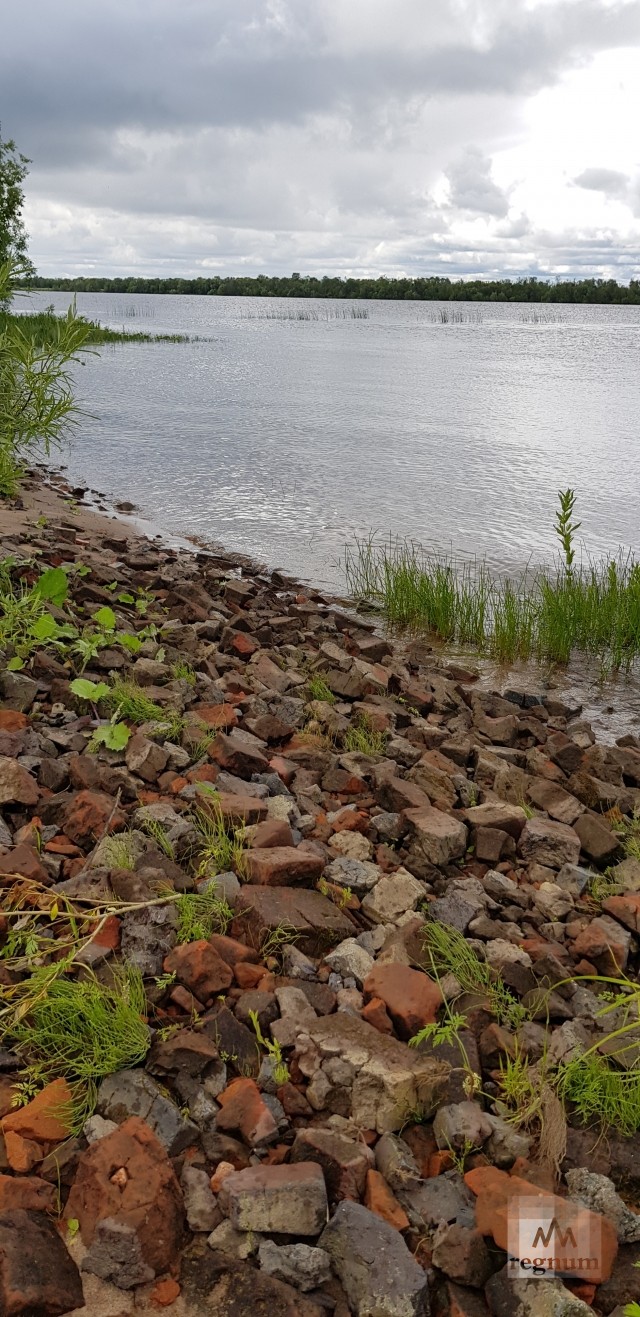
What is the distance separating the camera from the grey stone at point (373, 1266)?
8.39 feet

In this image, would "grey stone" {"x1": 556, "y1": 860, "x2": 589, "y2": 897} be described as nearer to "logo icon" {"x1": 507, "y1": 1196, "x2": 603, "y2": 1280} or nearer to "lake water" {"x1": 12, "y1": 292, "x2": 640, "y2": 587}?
"logo icon" {"x1": 507, "y1": 1196, "x2": 603, "y2": 1280}

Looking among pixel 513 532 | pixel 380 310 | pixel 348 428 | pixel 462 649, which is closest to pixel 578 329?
pixel 380 310

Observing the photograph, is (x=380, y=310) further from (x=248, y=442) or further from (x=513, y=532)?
(x=513, y=532)

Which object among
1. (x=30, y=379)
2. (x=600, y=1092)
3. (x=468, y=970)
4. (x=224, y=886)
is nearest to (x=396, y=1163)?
(x=600, y=1092)

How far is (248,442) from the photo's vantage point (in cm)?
2538

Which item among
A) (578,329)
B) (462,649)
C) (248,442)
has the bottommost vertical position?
(462,649)

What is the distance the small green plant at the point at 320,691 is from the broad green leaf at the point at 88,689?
203cm

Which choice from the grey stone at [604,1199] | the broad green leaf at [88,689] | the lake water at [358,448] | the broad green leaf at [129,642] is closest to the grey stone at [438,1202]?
the grey stone at [604,1199]

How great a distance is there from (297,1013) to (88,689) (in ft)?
10.2

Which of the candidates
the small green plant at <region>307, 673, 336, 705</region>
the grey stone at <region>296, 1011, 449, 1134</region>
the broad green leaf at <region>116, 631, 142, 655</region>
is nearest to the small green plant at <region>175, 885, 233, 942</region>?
the grey stone at <region>296, 1011, 449, 1134</region>

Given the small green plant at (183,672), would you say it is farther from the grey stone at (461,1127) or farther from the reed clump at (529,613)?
the reed clump at (529,613)

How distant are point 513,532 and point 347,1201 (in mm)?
14850

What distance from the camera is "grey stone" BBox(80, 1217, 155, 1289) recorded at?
2.63m

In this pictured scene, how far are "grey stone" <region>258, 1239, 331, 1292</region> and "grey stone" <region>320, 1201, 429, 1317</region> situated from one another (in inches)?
1.9
